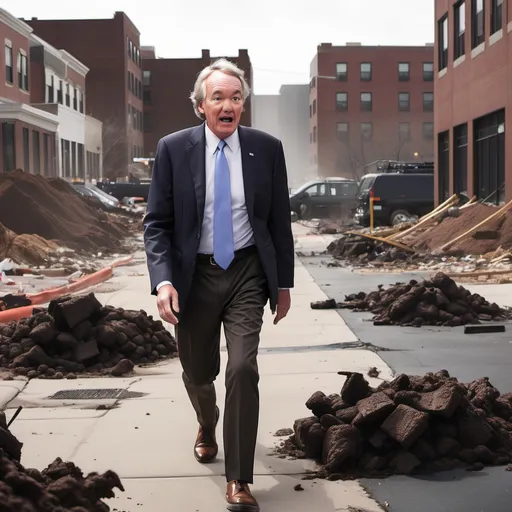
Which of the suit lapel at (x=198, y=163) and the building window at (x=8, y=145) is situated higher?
the building window at (x=8, y=145)

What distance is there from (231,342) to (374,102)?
10217 cm

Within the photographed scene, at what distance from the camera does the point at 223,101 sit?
5457mm

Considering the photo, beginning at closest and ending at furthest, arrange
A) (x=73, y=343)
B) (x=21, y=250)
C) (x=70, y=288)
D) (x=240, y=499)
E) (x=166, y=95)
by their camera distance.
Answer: (x=240, y=499)
(x=73, y=343)
(x=70, y=288)
(x=21, y=250)
(x=166, y=95)

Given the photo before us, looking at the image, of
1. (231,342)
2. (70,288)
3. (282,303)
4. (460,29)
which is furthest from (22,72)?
(231,342)

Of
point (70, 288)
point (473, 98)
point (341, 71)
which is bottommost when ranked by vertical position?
point (70, 288)

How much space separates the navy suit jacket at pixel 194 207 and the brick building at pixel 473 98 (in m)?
21.9

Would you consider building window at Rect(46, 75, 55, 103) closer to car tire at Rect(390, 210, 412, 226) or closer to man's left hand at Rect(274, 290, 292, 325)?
car tire at Rect(390, 210, 412, 226)

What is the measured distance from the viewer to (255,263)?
5.48 meters

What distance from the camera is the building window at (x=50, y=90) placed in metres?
62.4

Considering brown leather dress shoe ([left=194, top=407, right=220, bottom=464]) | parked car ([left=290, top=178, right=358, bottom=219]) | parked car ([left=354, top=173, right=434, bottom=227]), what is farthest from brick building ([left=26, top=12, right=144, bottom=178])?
brown leather dress shoe ([left=194, top=407, right=220, bottom=464])

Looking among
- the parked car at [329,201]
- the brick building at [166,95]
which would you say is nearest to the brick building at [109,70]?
the brick building at [166,95]

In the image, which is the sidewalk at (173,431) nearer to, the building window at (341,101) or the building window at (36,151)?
the building window at (36,151)

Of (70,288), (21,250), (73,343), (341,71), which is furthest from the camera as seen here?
(341,71)

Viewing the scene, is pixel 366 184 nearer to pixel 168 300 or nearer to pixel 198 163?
pixel 198 163
